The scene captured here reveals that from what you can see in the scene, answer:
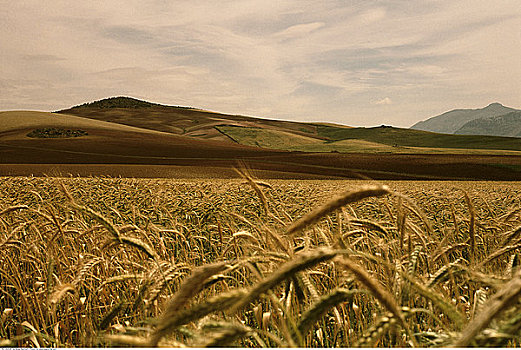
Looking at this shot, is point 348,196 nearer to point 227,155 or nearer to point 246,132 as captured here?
point 227,155

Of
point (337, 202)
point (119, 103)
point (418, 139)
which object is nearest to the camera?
point (337, 202)

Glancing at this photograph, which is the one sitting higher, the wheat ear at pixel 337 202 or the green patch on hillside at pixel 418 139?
the green patch on hillside at pixel 418 139

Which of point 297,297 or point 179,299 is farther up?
point 179,299

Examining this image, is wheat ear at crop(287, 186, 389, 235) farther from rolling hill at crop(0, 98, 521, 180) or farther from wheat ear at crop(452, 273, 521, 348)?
rolling hill at crop(0, 98, 521, 180)

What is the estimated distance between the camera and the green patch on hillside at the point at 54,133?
149 ft

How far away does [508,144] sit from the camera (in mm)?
66625

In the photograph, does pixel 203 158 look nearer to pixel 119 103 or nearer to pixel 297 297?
pixel 297 297

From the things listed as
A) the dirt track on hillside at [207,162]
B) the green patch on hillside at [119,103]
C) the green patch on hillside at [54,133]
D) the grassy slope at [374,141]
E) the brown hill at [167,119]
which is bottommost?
the dirt track on hillside at [207,162]

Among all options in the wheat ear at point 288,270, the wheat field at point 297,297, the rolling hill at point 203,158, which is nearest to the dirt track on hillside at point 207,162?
the rolling hill at point 203,158

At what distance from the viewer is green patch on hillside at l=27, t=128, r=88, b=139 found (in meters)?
45.6

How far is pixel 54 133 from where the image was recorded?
154 feet

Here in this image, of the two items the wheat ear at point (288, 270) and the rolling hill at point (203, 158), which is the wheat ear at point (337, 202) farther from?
the rolling hill at point (203, 158)

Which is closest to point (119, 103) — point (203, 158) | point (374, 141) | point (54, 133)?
point (54, 133)

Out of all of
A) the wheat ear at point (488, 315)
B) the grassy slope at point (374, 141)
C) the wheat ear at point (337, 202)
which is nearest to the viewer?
the wheat ear at point (488, 315)
